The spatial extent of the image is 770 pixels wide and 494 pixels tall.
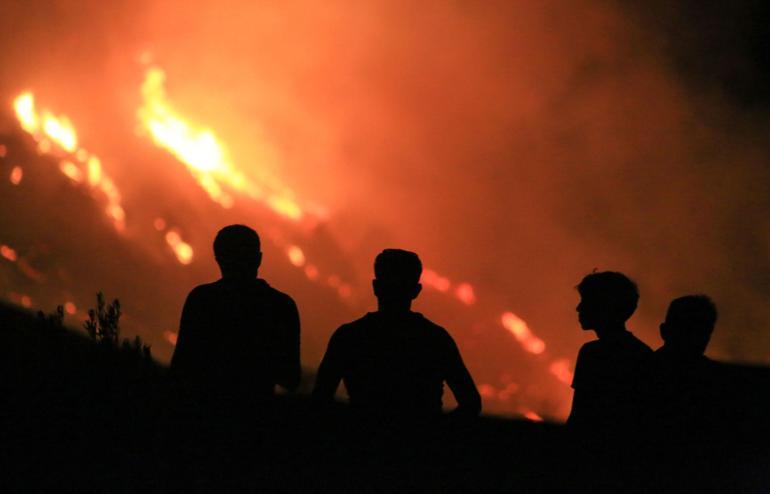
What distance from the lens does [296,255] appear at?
1841 cm

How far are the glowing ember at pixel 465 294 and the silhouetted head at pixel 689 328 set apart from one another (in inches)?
537

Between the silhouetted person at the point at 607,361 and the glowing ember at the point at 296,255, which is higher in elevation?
the glowing ember at the point at 296,255

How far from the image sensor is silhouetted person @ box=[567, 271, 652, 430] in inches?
139

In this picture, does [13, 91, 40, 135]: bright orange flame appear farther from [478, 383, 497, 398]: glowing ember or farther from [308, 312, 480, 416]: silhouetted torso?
[308, 312, 480, 416]: silhouetted torso

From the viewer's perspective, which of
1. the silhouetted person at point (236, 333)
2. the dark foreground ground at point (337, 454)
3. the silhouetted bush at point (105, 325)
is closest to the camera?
the dark foreground ground at point (337, 454)

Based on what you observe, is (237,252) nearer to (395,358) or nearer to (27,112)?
(395,358)

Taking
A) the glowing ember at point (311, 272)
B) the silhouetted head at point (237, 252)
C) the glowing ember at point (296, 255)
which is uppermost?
the glowing ember at point (296, 255)

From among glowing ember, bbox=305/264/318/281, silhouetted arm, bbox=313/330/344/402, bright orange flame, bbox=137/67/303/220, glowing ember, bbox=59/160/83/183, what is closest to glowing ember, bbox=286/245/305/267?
glowing ember, bbox=305/264/318/281

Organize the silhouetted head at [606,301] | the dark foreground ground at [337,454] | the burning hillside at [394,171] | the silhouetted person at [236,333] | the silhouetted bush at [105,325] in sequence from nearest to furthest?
the dark foreground ground at [337,454], the silhouetted head at [606,301], the silhouetted person at [236,333], the silhouetted bush at [105,325], the burning hillside at [394,171]

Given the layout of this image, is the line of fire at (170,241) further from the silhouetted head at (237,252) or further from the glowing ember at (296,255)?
the silhouetted head at (237,252)

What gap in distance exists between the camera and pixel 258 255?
3.91m

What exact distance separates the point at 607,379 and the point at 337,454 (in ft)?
3.99

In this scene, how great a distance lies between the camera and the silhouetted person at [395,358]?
3482mm

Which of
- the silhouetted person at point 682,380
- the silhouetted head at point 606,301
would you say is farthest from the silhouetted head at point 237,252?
the silhouetted person at point 682,380
